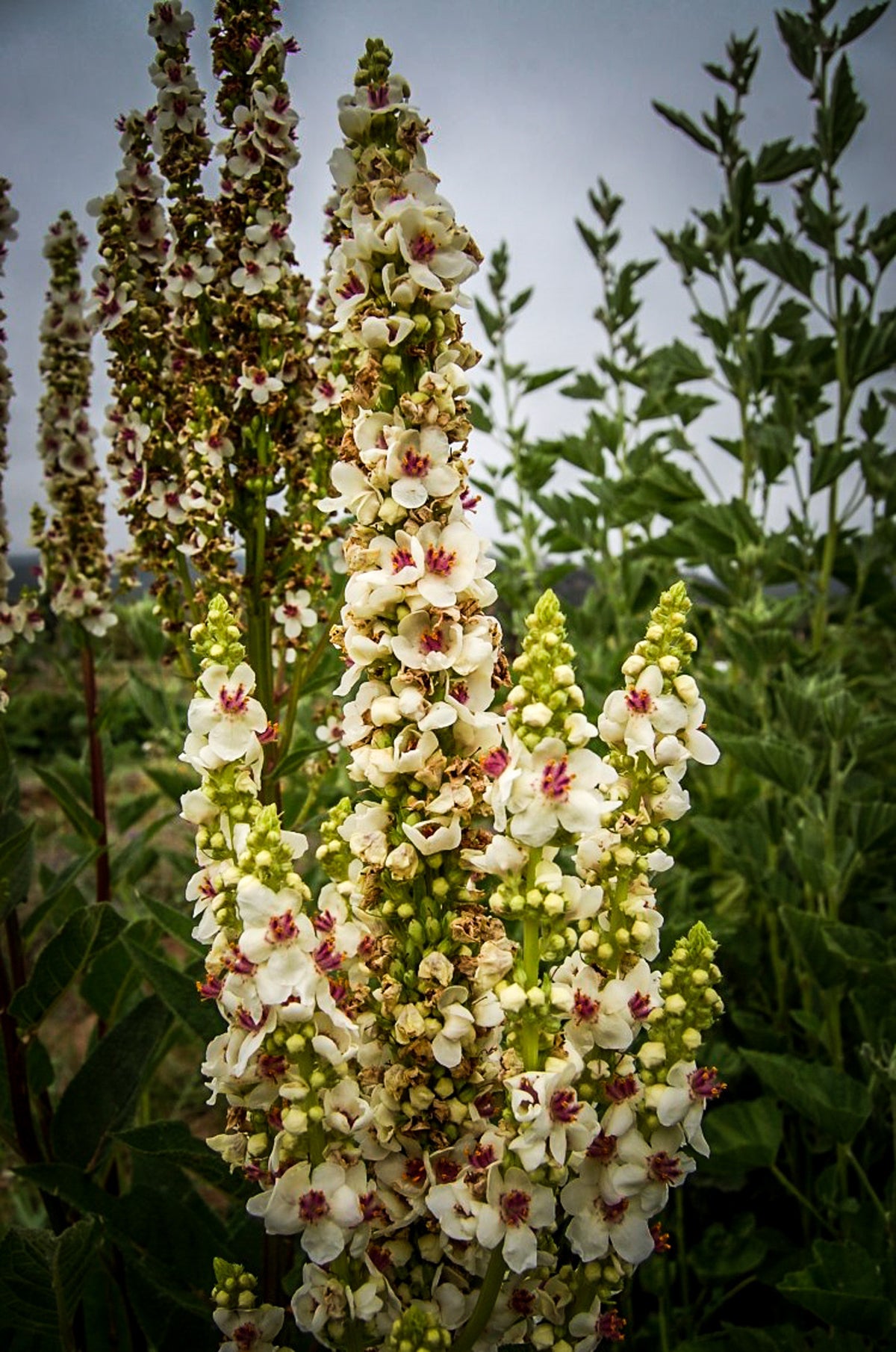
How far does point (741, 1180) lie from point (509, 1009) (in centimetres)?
111

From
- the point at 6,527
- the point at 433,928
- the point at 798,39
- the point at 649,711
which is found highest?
the point at 798,39

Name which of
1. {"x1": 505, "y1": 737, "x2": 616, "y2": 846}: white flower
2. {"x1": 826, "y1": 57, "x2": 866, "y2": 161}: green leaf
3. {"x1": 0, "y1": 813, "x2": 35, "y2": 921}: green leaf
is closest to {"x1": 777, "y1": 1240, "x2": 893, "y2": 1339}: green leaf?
{"x1": 505, "y1": 737, "x2": 616, "y2": 846}: white flower

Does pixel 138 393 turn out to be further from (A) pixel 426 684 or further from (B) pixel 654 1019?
(B) pixel 654 1019

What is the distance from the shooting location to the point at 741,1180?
4.85 feet

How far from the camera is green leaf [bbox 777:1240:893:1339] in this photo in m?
0.94

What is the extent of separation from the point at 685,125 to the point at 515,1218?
2140mm

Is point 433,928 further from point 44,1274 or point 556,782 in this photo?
point 44,1274

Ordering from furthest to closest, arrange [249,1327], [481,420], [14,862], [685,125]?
[481,420]
[685,125]
[14,862]
[249,1327]

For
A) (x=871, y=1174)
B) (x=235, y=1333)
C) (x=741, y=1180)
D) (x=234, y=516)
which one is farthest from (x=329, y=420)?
(x=871, y=1174)

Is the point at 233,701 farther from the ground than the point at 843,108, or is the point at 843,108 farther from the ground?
the point at 843,108

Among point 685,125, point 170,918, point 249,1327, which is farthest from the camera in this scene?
point 685,125

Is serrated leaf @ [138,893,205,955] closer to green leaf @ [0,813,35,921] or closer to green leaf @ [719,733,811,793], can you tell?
green leaf @ [0,813,35,921]

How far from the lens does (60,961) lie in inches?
41.3

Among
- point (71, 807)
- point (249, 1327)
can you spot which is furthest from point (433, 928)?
point (71, 807)
